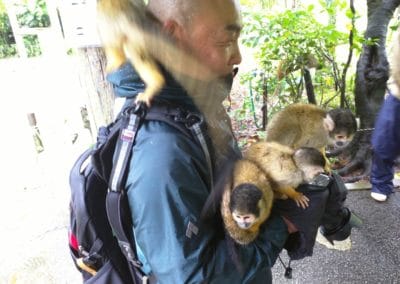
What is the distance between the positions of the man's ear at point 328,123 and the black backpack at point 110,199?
911mm

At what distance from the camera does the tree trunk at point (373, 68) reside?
8.28 ft

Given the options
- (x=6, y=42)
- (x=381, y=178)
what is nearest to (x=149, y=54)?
(x=381, y=178)

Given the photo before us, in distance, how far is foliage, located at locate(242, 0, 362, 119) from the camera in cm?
235

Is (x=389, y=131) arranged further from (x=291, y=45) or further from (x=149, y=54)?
(x=149, y=54)

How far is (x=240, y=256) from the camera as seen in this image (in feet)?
2.77

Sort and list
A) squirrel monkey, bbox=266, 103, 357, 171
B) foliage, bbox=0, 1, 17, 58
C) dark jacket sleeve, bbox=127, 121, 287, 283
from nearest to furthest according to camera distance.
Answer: dark jacket sleeve, bbox=127, 121, 287, 283 < squirrel monkey, bbox=266, 103, 357, 171 < foliage, bbox=0, 1, 17, 58

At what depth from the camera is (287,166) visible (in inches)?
50.1

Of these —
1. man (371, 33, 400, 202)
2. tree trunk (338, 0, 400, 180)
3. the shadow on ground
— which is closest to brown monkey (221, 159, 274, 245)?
man (371, 33, 400, 202)

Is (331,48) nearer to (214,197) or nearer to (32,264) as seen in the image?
(214,197)

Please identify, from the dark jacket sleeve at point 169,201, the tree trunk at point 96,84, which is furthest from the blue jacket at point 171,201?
the tree trunk at point 96,84

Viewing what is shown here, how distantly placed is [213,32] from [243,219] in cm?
53

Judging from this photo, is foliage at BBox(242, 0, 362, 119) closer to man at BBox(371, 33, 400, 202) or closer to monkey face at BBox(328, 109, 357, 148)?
man at BBox(371, 33, 400, 202)

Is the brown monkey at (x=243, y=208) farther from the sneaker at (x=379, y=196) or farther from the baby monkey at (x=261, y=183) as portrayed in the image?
the sneaker at (x=379, y=196)

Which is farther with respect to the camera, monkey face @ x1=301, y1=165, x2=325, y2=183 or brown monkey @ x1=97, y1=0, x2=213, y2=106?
monkey face @ x1=301, y1=165, x2=325, y2=183
